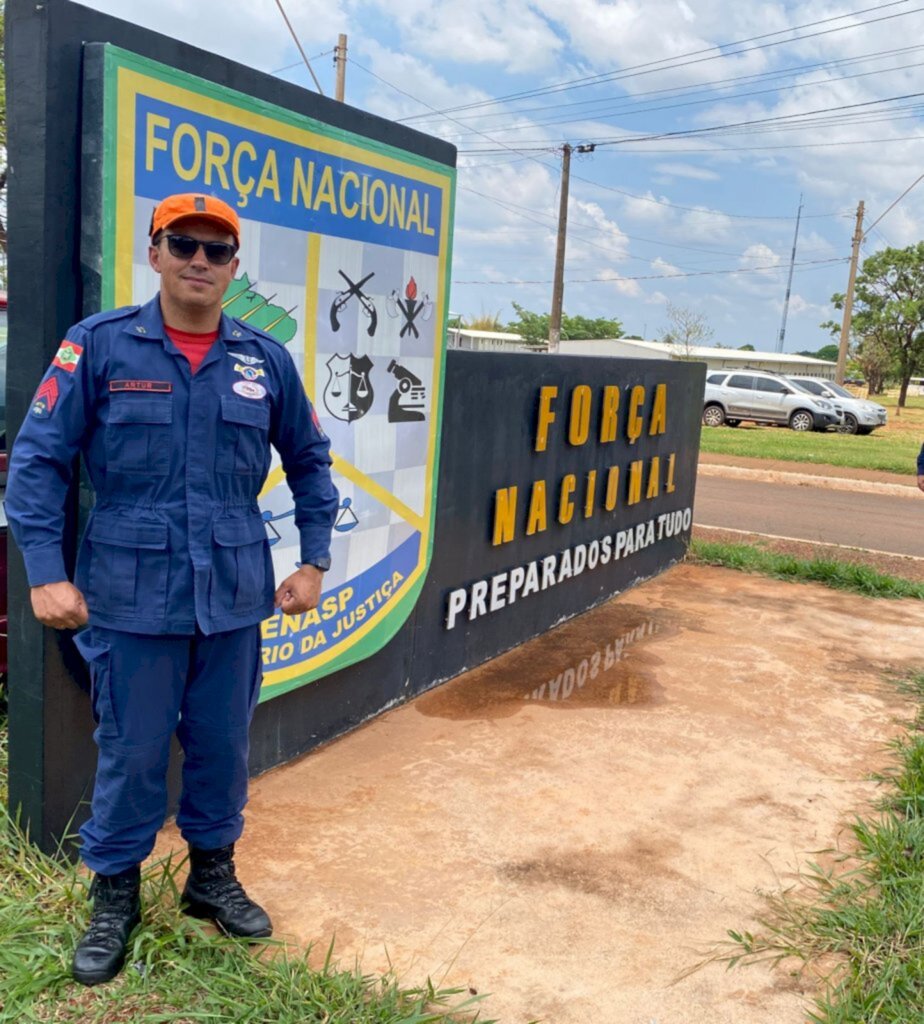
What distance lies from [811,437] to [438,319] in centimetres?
1878

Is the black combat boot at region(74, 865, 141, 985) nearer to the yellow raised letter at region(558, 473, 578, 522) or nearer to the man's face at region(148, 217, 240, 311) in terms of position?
the man's face at region(148, 217, 240, 311)

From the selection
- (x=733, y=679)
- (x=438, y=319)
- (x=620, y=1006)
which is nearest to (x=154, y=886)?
(x=620, y=1006)

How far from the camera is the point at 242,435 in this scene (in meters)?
2.53

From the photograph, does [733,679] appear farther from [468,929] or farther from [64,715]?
[64,715]

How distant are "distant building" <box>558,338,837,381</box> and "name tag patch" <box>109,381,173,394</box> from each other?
127ft

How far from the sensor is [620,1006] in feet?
8.35

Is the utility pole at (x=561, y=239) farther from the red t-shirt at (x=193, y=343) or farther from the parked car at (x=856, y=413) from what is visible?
the red t-shirt at (x=193, y=343)

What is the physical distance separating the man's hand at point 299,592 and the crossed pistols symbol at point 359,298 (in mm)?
1255

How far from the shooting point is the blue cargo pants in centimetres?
248

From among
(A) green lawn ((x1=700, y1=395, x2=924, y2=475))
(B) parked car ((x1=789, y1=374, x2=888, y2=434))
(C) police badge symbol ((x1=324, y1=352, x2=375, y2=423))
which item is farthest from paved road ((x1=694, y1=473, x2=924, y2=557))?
(B) parked car ((x1=789, y1=374, x2=888, y2=434))

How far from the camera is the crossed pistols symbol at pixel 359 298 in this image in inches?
146

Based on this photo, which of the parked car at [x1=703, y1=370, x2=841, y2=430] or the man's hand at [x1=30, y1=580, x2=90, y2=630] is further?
the parked car at [x1=703, y1=370, x2=841, y2=430]

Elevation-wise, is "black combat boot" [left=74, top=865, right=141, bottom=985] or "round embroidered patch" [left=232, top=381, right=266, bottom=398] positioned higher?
"round embroidered patch" [left=232, top=381, right=266, bottom=398]

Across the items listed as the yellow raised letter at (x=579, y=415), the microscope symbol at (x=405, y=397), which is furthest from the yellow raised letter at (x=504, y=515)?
the microscope symbol at (x=405, y=397)
